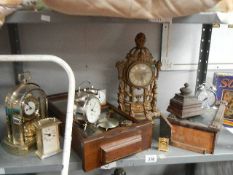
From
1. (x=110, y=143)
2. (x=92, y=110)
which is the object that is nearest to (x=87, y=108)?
(x=92, y=110)

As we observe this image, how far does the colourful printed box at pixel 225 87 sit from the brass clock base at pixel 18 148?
0.82 m

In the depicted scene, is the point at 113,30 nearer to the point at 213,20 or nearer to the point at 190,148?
the point at 213,20

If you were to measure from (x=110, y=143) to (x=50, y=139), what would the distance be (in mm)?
197

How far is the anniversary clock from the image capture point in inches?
30.9

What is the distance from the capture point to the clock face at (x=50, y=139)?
0.76 metres

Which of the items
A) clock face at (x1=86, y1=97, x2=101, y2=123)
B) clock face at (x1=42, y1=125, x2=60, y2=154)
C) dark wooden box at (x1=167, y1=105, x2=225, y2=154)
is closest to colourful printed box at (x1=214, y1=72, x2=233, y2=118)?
dark wooden box at (x1=167, y1=105, x2=225, y2=154)

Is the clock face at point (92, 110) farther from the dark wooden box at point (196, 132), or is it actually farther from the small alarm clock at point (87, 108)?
the dark wooden box at point (196, 132)

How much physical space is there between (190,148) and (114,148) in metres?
0.29

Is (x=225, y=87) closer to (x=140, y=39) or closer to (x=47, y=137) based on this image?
(x=140, y=39)

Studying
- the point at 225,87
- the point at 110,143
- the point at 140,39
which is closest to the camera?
the point at 110,143

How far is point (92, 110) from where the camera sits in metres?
0.80

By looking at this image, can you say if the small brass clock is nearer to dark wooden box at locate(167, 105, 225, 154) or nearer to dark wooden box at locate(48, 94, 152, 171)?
dark wooden box at locate(48, 94, 152, 171)

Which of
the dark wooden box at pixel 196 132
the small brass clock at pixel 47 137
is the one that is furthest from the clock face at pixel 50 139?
the dark wooden box at pixel 196 132

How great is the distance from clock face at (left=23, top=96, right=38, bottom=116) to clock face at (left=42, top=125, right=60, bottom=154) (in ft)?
0.31
